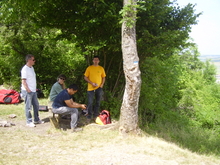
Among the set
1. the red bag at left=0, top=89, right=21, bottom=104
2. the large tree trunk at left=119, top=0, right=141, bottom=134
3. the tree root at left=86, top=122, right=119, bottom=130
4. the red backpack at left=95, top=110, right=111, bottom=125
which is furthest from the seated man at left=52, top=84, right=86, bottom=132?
the red bag at left=0, top=89, right=21, bottom=104

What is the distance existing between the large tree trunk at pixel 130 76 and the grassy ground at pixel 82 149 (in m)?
0.37

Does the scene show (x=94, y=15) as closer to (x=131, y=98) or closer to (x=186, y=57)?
(x=131, y=98)

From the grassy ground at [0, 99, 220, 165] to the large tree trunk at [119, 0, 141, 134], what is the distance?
37 cm

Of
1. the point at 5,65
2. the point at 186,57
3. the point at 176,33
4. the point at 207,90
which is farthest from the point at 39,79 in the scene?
the point at 186,57

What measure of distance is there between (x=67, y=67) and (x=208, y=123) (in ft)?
40.2

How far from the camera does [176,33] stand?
676 cm

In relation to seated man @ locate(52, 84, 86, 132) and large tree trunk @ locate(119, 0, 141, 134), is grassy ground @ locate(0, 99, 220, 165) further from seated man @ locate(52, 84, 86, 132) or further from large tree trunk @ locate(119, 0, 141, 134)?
seated man @ locate(52, 84, 86, 132)

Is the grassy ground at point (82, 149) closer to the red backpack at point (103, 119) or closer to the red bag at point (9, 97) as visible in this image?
the red backpack at point (103, 119)

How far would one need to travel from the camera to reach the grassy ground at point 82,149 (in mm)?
3930

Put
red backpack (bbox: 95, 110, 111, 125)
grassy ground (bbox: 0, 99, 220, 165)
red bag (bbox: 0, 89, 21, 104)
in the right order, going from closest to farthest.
A: grassy ground (bbox: 0, 99, 220, 165) < red backpack (bbox: 95, 110, 111, 125) < red bag (bbox: 0, 89, 21, 104)

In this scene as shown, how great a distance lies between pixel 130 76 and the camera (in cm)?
545

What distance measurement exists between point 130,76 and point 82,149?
7.29 ft

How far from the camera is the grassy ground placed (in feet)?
12.9

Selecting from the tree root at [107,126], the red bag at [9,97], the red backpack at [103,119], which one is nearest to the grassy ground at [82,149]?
the tree root at [107,126]
